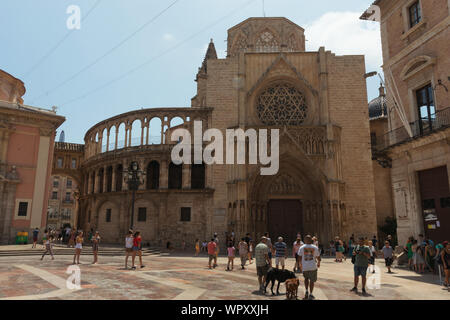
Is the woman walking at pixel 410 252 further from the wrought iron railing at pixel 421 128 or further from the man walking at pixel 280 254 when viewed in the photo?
the man walking at pixel 280 254

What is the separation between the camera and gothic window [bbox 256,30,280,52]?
34125 mm

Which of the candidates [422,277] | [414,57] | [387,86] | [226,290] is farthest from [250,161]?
[226,290]

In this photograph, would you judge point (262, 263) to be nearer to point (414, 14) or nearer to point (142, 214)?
point (414, 14)

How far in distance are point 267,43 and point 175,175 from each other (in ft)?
57.5

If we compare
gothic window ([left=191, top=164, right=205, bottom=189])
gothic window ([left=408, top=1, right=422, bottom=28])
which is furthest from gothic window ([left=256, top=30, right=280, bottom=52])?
gothic window ([left=408, top=1, right=422, bottom=28])

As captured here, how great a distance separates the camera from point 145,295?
7844 mm

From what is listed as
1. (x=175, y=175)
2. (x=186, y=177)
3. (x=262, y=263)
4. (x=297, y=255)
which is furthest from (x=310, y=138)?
(x=262, y=263)

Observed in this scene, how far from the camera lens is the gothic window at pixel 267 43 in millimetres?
34125

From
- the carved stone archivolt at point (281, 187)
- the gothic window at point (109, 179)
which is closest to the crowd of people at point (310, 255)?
the carved stone archivolt at point (281, 187)

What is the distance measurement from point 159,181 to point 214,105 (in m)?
7.94

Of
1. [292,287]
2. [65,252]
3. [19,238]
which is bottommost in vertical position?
[65,252]

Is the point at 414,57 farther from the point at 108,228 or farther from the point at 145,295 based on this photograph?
the point at 108,228

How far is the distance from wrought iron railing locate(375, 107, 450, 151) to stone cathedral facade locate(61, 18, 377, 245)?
29.9ft

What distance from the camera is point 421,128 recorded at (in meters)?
14.8
